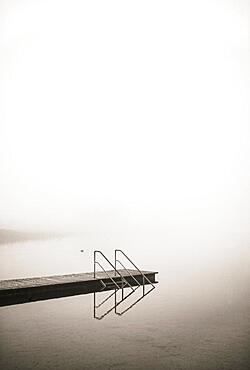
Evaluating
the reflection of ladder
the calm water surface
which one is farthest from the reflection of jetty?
the calm water surface

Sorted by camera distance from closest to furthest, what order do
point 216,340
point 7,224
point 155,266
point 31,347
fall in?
point 31,347 < point 216,340 < point 155,266 < point 7,224

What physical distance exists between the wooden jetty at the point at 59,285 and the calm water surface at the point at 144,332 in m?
0.42

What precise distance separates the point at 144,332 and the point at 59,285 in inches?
131

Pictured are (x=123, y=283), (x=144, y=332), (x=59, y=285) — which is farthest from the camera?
(x=123, y=283)

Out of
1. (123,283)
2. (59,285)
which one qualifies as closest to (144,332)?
(59,285)

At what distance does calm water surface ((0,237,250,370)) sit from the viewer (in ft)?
20.6

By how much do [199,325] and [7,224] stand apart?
185ft

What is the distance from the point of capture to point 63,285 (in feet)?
35.1

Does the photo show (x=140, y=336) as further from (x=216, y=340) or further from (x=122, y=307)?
(x=122, y=307)

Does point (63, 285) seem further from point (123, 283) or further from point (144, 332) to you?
point (144, 332)

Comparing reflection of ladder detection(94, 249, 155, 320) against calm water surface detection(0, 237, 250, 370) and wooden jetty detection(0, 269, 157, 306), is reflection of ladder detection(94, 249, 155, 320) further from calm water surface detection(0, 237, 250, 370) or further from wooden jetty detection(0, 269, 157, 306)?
calm water surface detection(0, 237, 250, 370)

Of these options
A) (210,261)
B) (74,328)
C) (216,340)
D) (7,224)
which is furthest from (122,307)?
(7,224)

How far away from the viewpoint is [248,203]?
3600 cm

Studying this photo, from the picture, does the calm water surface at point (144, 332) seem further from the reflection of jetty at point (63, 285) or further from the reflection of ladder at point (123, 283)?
the reflection of jetty at point (63, 285)
